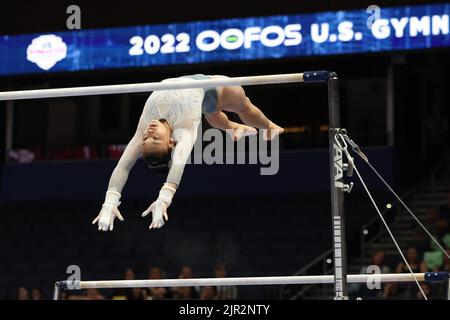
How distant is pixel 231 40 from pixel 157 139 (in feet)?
18.6

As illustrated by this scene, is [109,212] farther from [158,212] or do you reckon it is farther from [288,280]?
[288,280]

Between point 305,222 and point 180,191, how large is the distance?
1558mm

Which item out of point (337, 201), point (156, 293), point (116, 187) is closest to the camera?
point (337, 201)

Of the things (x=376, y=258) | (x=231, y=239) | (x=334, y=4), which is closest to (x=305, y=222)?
(x=231, y=239)

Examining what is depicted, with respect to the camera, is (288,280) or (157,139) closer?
(288,280)

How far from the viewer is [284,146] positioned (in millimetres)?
13539

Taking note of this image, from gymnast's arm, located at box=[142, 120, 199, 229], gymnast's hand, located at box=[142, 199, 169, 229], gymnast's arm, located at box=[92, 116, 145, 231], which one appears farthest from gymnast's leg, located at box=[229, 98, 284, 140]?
gymnast's hand, located at box=[142, 199, 169, 229]

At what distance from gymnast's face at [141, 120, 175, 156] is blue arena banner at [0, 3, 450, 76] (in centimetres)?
538

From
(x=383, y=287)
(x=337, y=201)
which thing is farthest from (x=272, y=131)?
(x=383, y=287)

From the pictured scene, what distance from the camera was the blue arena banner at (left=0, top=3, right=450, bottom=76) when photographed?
38.6ft

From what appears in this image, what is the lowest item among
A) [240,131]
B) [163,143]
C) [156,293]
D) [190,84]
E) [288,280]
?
[156,293]

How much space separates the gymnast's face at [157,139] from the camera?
682 cm

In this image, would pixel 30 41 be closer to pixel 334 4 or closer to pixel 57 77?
pixel 57 77

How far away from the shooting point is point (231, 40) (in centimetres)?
1234
